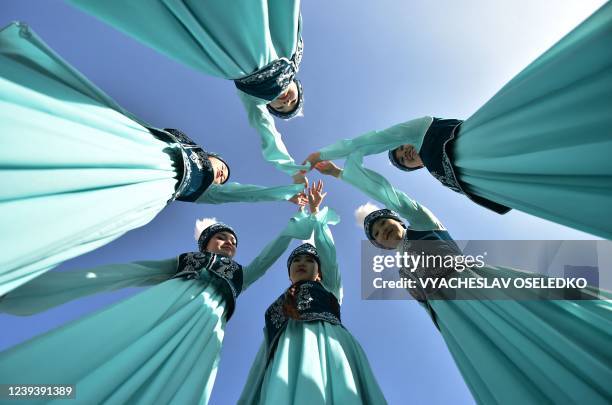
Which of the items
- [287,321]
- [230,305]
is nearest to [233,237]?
[230,305]

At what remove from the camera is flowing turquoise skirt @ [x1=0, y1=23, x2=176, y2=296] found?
981 millimetres

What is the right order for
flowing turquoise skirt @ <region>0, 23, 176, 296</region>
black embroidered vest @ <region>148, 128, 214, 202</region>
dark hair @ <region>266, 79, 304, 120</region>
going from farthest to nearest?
dark hair @ <region>266, 79, 304, 120</region>
black embroidered vest @ <region>148, 128, 214, 202</region>
flowing turquoise skirt @ <region>0, 23, 176, 296</region>

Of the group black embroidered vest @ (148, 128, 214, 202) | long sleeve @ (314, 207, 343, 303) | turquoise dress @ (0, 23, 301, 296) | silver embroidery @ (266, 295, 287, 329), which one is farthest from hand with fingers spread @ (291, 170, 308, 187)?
turquoise dress @ (0, 23, 301, 296)

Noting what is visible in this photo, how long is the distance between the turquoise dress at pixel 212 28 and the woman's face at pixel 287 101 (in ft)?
3.94

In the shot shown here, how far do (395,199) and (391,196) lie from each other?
0.13 feet

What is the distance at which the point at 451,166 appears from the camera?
6.04 feet

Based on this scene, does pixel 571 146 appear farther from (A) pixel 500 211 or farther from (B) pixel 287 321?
(B) pixel 287 321

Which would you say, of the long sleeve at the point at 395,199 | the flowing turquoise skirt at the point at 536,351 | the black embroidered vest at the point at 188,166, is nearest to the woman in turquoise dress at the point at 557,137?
the flowing turquoise skirt at the point at 536,351

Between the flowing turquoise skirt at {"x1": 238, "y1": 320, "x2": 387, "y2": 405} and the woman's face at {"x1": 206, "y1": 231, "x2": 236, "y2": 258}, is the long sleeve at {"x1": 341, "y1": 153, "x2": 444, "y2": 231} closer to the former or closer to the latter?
the flowing turquoise skirt at {"x1": 238, "y1": 320, "x2": 387, "y2": 405}

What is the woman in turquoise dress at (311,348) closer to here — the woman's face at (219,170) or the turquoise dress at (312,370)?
the turquoise dress at (312,370)

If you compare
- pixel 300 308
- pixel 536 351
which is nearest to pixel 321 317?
pixel 300 308

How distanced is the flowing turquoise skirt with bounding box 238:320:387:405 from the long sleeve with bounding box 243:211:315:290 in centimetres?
59

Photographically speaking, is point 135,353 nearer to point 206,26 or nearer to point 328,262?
point 206,26

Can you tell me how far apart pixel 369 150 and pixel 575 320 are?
1.64 meters
